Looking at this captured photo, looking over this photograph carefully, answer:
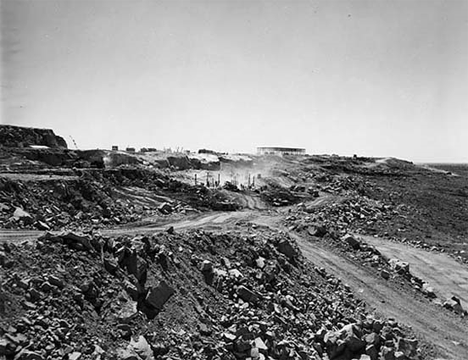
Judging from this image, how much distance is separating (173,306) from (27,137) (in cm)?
3533

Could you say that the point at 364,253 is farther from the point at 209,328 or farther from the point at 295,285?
the point at 209,328

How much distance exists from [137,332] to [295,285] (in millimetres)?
6835

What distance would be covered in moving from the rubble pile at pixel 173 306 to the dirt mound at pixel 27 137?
100 feet

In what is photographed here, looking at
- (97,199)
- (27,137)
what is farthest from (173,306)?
(27,137)

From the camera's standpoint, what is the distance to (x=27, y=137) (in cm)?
3825

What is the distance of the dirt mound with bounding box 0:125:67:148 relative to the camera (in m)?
35.9

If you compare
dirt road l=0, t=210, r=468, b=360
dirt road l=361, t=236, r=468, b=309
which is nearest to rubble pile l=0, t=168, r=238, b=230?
dirt road l=0, t=210, r=468, b=360

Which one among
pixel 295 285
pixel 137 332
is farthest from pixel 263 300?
pixel 137 332

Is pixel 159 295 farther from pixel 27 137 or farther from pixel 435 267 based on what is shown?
pixel 27 137

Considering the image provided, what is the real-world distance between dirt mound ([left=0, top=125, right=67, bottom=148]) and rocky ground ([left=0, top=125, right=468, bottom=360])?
10098mm

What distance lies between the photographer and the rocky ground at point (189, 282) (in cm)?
792

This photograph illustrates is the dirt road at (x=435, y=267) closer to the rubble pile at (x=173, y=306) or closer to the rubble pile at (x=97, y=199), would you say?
the rubble pile at (x=173, y=306)

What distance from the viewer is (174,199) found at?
2606 centimetres

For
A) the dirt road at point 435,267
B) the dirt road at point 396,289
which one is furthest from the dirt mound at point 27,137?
the dirt road at point 435,267
